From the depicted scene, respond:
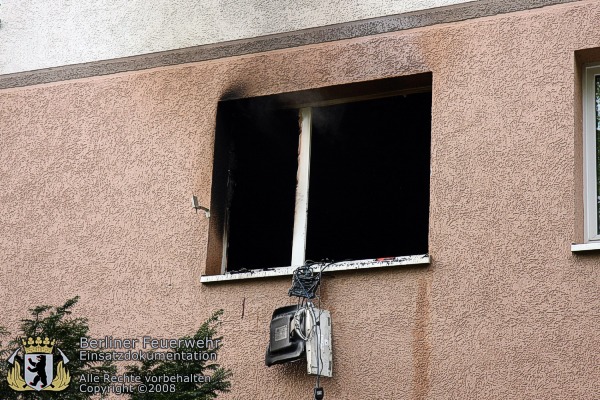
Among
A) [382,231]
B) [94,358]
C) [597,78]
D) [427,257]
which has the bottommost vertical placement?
[94,358]

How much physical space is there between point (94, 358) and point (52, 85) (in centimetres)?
317

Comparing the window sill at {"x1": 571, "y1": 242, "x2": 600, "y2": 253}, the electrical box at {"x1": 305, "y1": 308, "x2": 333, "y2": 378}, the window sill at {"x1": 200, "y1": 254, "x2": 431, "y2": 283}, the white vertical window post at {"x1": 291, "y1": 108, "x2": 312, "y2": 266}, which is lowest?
the electrical box at {"x1": 305, "y1": 308, "x2": 333, "y2": 378}

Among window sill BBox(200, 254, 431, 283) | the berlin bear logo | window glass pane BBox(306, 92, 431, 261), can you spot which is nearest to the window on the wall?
window sill BBox(200, 254, 431, 283)

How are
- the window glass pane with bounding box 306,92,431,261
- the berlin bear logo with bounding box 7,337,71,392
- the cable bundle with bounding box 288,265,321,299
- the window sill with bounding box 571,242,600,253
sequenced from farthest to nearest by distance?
the window glass pane with bounding box 306,92,431,261 → the cable bundle with bounding box 288,265,321,299 → the window sill with bounding box 571,242,600,253 → the berlin bear logo with bounding box 7,337,71,392

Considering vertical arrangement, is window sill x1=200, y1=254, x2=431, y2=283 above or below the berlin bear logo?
above

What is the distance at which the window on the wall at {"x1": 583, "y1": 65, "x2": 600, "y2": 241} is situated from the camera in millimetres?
7855

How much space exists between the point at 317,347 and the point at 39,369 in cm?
187

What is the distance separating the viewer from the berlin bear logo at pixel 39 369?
7121 mm

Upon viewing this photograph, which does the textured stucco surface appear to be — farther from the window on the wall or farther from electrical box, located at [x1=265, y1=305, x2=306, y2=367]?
electrical box, located at [x1=265, y1=305, x2=306, y2=367]

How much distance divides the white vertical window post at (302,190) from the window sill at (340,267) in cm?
26

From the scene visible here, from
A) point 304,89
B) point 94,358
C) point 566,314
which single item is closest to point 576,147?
Result: point 566,314

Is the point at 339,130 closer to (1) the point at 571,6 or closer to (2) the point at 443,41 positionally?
(2) the point at 443,41

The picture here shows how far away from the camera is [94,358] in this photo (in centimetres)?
754

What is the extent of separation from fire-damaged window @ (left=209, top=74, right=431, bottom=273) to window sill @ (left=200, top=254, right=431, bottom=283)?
238mm
